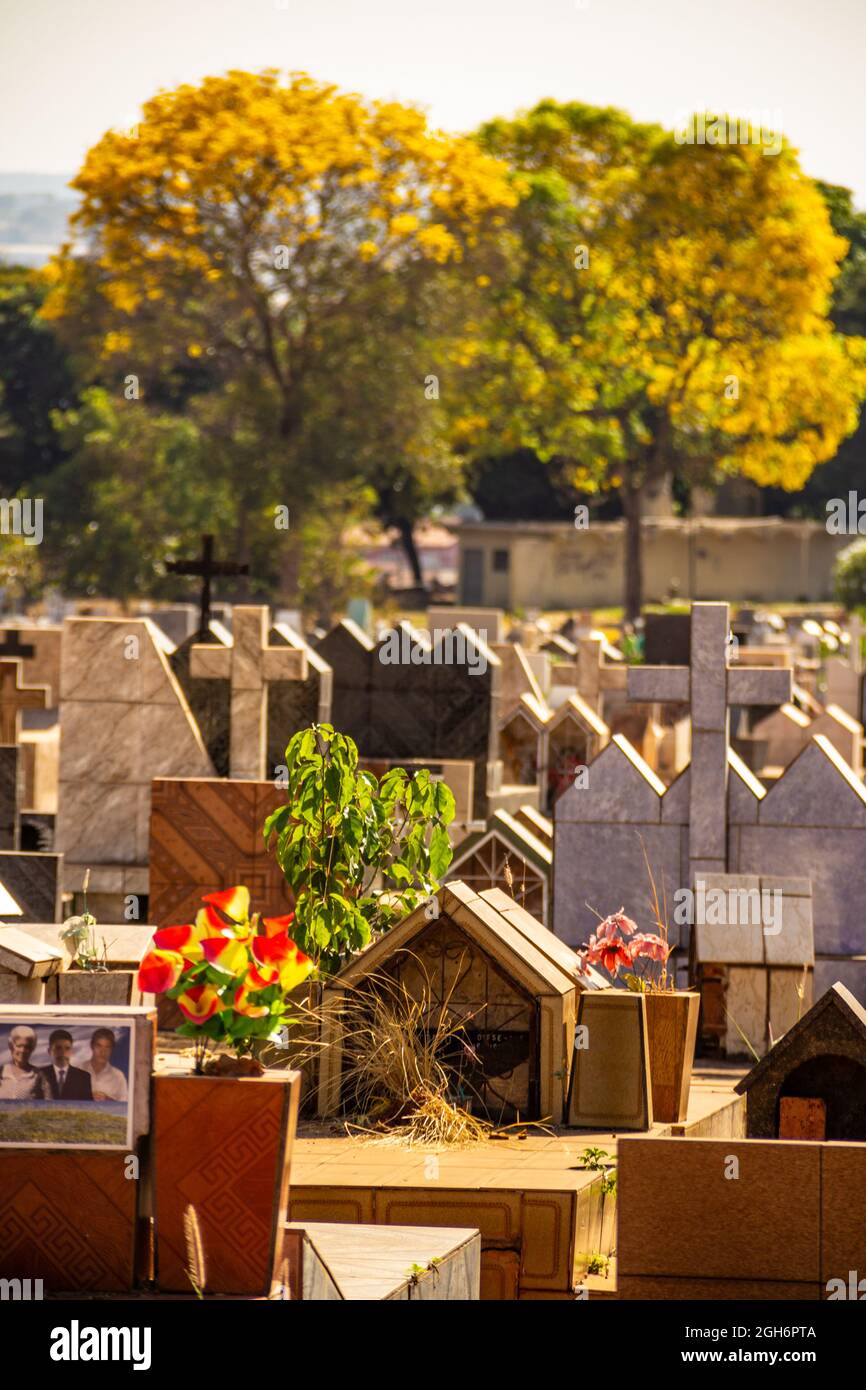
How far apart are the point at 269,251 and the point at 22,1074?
3859 cm

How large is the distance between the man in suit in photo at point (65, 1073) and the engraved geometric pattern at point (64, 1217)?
17 cm

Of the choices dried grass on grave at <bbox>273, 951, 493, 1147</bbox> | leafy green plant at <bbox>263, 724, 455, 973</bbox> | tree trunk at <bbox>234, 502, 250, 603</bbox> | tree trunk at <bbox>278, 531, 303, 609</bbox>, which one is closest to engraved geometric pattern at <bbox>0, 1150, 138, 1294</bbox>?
dried grass on grave at <bbox>273, 951, 493, 1147</bbox>

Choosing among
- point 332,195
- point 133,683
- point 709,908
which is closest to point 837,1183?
point 709,908

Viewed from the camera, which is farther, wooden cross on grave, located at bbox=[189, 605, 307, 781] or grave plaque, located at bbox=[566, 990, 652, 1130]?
wooden cross on grave, located at bbox=[189, 605, 307, 781]

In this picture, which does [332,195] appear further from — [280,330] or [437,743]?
[437,743]

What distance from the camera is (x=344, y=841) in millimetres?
9953

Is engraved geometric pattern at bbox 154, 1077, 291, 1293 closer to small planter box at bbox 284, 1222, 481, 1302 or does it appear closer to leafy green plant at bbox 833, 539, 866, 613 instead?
small planter box at bbox 284, 1222, 481, 1302

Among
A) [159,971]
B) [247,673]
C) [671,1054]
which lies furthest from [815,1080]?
[247,673]

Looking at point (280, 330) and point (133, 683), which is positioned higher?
point (280, 330)

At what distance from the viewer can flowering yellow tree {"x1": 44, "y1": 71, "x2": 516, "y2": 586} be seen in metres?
43.0

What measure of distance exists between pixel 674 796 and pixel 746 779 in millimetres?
404

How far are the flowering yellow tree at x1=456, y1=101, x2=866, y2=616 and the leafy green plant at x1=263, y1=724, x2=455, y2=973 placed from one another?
42.3 metres

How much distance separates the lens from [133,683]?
45.0ft

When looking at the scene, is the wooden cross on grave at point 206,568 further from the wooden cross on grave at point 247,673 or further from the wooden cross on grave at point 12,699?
the wooden cross on grave at point 247,673
